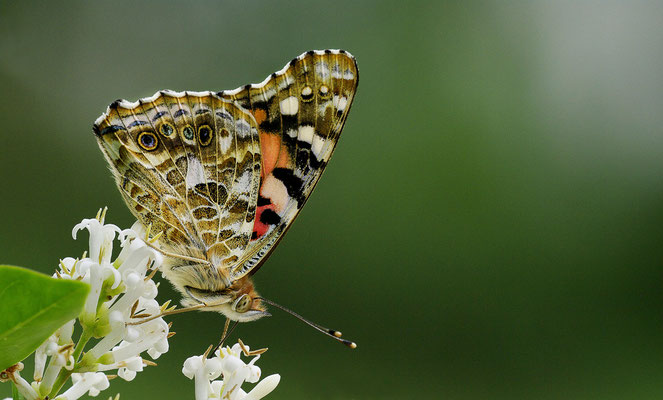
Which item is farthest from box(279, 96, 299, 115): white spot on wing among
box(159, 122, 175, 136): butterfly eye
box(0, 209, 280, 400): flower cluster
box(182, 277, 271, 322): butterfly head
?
box(0, 209, 280, 400): flower cluster

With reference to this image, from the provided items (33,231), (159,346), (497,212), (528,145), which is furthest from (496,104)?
(159,346)

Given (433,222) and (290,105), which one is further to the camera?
(433,222)

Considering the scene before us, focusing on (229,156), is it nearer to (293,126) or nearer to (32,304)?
(293,126)

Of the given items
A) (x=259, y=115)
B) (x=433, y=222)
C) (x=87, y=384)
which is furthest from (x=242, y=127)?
(x=433, y=222)

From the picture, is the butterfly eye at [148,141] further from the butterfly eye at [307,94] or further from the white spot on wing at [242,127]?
the butterfly eye at [307,94]

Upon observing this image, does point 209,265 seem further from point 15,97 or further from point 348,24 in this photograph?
point 348,24

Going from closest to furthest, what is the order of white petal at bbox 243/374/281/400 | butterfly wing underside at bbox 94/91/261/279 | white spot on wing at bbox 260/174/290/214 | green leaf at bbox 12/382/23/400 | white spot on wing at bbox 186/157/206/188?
green leaf at bbox 12/382/23/400 < white petal at bbox 243/374/281/400 < butterfly wing underside at bbox 94/91/261/279 < white spot on wing at bbox 186/157/206/188 < white spot on wing at bbox 260/174/290/214

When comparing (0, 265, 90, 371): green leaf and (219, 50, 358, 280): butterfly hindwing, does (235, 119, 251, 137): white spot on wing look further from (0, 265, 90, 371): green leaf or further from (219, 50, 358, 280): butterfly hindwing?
(0, 265, 90, 371): green leaf
